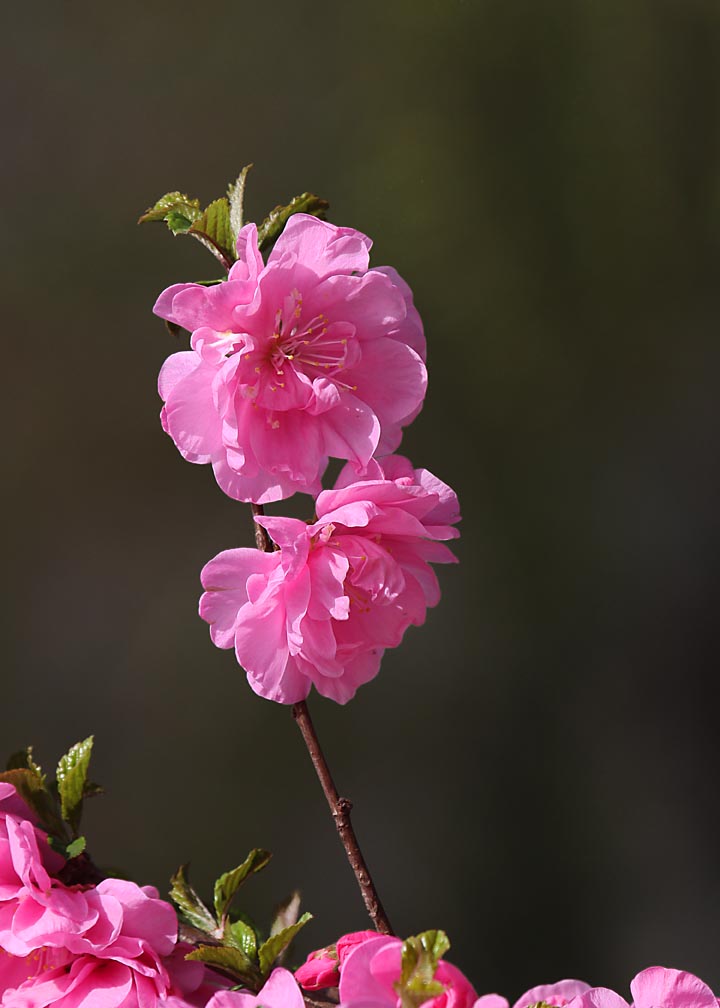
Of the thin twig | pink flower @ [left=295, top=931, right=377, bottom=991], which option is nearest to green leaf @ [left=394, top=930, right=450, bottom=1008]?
pink flower @ [left=295, top=931, right=377, bottom=991]

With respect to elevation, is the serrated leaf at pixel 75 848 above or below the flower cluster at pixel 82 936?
above

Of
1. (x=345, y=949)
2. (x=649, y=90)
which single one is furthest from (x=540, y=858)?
(x=345, y=949)

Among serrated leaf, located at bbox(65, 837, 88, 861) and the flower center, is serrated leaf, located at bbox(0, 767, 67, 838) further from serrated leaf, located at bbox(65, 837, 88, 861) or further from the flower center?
the flower center

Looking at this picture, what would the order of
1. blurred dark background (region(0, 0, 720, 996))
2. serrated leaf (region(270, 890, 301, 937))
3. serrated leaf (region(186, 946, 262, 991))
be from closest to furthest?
serrated leaf (region(186, 946, 262, 991)) < serrated leaf (region(270, 890, 301, 937)) < blurred dark background (region(0, 0, 720, 996))

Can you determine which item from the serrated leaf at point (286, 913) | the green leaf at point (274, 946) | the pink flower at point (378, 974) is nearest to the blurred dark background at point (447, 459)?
the serrated leaf at point (286, 913)

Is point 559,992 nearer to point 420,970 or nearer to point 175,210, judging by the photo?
point 420,970

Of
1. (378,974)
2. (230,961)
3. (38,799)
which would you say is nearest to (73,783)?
(38,799)

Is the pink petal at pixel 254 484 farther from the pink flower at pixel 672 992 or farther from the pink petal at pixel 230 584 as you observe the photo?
the pink flower at pixel 672 992
